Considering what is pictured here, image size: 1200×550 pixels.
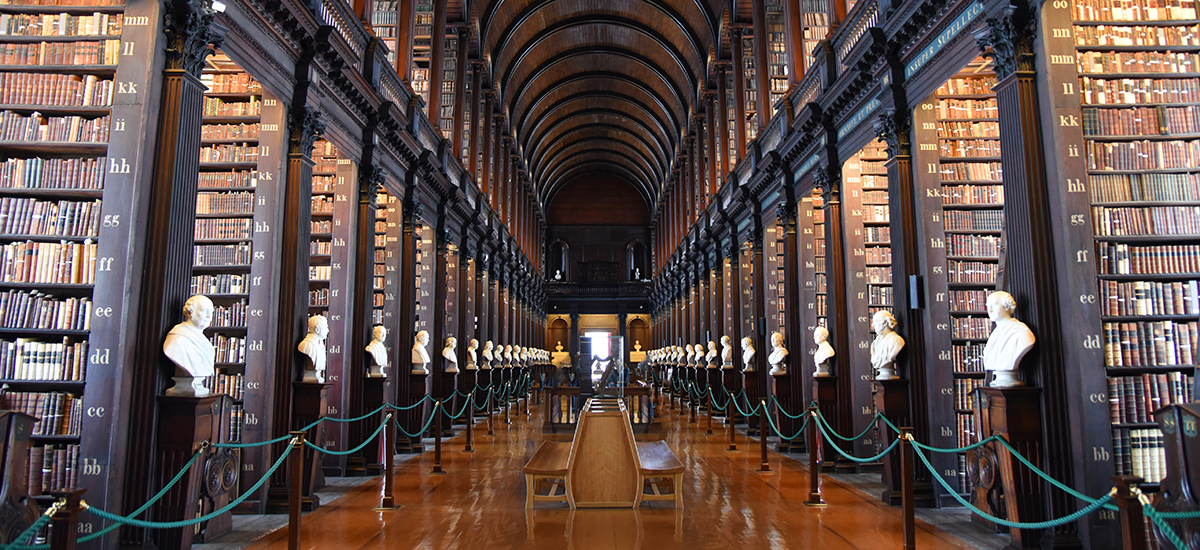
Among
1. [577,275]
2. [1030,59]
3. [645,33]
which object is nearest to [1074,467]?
[1030,59]

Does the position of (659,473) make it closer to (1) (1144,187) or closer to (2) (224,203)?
(1) (1144,187)

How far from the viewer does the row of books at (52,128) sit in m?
4.33

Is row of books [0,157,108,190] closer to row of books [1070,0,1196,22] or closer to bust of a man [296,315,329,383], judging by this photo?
bust of a man [296,315,329,383]

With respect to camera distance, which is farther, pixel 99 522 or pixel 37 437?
pixel 37 437

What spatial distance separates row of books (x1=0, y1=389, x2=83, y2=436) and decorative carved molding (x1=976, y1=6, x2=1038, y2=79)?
20.5 feet

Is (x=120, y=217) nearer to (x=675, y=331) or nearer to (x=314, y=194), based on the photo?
(x=314, y=194)

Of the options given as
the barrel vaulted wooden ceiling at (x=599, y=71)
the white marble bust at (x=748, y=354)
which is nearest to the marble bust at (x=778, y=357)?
the white marble bust at (x=748, y=354)

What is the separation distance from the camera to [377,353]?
24.8 feet

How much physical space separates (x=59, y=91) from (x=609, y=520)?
15.4 ft

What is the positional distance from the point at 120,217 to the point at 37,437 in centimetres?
137

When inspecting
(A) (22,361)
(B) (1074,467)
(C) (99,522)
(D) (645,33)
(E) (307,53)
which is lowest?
(C) (99,522)

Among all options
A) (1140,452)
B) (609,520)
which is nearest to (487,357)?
(609,520)

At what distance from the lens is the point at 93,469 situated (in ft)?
12.5

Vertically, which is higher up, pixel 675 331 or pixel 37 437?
pixel 675 331
